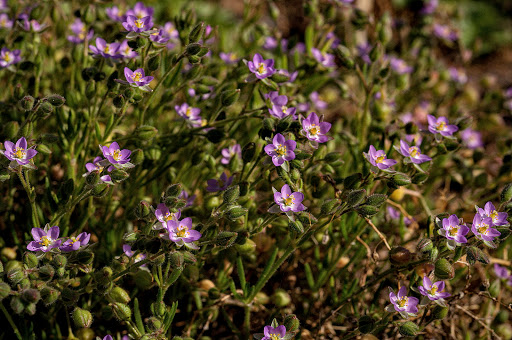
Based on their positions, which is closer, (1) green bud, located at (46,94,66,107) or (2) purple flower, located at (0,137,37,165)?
(2) purple flower, located at (0,137,37,165)

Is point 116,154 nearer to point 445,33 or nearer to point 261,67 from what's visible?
point 261,67

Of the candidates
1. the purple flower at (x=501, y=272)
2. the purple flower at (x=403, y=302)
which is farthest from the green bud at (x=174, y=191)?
the purple flower at (x=501, y=272)

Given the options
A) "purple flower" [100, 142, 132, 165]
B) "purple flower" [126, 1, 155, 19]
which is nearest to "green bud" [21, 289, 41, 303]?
"purple flower" [100, 142, 132, 165]

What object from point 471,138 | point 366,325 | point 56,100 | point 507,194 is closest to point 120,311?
point 56,100

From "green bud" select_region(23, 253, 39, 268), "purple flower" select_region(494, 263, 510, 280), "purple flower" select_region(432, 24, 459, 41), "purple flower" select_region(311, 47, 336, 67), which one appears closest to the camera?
"green bud" select_region(23, 253, 39, 268)

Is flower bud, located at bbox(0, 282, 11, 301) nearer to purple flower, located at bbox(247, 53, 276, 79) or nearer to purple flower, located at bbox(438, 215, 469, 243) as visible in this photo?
purple flower, located at bbox(247, 53, 276, 79)

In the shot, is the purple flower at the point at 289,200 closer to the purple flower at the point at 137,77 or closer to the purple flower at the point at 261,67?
the purple flower at the point at 261,67

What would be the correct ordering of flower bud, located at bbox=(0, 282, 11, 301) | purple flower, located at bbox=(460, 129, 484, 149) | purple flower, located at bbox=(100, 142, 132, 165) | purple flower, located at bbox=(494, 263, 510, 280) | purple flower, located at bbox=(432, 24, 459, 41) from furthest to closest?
purple flower, located at bbox=(432, 24, 459, 41) → purple flower, located at bbox=(460, 129, 484, 149) → purple flower, located at bbox=(494, 263, 510, 280) → purple flower, located at bbox=(100, 142, 132, 165) → flower bud, located at bbox=(0, 282, 11, 301)
